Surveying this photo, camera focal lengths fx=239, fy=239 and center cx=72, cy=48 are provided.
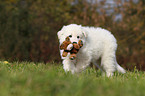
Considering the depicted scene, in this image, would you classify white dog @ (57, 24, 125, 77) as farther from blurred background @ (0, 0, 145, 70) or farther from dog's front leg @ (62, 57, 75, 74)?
blurred background @ (0, 0, 145, 70)

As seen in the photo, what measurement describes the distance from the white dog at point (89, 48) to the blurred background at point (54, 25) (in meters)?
3.61

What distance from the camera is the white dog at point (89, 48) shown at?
472cm

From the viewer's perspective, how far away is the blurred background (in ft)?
30.1

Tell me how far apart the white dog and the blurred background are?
3608 mm

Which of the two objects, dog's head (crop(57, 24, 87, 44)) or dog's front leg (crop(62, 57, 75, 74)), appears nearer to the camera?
dog's head (crop(57, 24, 87, 44))

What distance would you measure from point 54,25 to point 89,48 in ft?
18.7

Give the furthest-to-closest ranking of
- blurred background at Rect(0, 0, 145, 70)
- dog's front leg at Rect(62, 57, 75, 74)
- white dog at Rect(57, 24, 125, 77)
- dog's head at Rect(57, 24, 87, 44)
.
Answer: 1. blurred background at Rect(0, 0, 145, 70)
2. dog's front leg at Rect(62, 57, 75, 74)
3. white dog at Rect(57, 24, 125, 77)
4. dog's head at Rect(57, 24, 87, 44)

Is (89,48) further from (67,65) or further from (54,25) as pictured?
(54,25)

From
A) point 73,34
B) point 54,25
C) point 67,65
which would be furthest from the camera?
point 54,25

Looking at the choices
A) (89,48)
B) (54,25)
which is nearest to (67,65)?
(89,48)

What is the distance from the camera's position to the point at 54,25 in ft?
34.3

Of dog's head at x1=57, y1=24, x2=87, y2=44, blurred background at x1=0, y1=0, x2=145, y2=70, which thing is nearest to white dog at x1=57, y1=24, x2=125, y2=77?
dog's head at x1=57, y1=24, x2=87, y2=44

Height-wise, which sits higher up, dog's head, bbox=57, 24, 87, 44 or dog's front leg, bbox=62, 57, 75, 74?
dog's head, bbox=57, 24, 87, 44

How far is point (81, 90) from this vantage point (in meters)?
2.76
